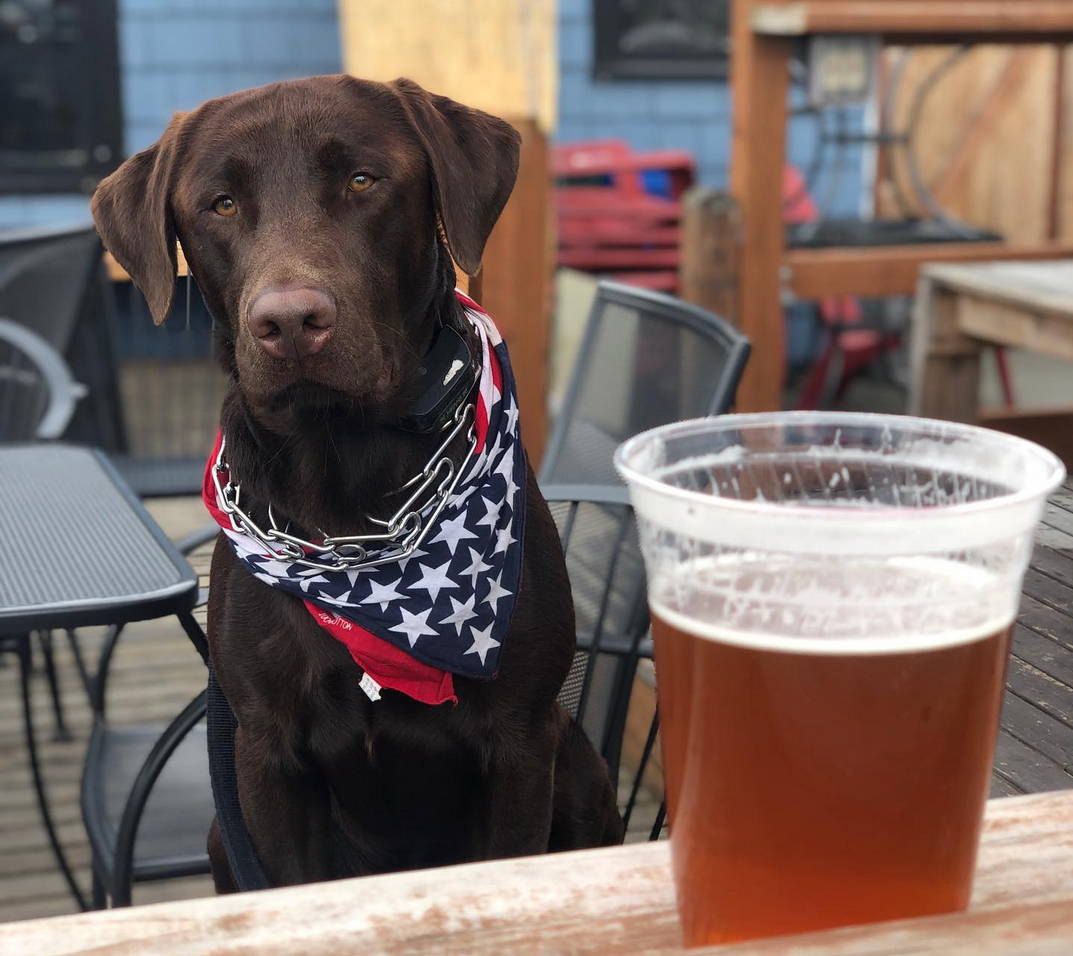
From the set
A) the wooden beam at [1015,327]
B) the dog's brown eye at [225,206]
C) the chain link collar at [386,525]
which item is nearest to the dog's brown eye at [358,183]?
the dog's brown eye at [225,206]

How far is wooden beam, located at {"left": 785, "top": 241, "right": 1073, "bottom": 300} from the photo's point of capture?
13.3 feet

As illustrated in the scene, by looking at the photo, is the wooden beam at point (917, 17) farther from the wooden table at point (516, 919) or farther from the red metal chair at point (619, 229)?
the wooden table at point (516, 919)

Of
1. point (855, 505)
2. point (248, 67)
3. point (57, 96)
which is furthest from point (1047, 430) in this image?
point (57, 96)

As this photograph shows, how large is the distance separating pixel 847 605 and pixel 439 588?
3.17ft

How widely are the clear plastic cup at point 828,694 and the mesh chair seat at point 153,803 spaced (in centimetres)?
146

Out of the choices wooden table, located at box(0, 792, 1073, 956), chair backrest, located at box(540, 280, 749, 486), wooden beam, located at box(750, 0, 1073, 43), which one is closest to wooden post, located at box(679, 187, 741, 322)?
wooden beam, located at box(750, 0, 1073, 43)

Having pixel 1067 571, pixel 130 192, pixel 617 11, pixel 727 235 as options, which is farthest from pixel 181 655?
pixel 617 11

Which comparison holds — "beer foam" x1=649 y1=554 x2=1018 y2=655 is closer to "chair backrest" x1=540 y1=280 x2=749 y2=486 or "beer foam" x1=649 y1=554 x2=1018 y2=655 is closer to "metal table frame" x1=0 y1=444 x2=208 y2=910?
"metal table frame" x1=0 y1=444 x2=208 y2=910

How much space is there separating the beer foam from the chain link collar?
912 mm

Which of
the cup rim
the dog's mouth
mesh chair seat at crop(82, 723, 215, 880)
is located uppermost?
the cup rim

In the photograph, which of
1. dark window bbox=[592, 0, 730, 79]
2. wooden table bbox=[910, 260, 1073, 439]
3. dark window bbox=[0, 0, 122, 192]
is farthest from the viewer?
dark window bbox=[592, 0, 730, 79]

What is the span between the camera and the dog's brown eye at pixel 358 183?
1625 millimetres

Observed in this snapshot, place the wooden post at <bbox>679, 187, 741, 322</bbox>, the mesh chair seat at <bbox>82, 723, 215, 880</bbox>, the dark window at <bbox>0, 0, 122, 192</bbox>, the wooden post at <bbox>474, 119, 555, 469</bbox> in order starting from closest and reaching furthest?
the mesh chair seat at <bbox>82, 723, 215, 880</bbox> → the wooden post at <bbox>474, 119, 555, 469</bbox> → the wooden post at <bbox>679, 187, 741, 322</bbox> → the dark window at <bbox>0, 0, 122, 192</bbox>

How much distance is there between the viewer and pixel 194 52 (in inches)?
323
